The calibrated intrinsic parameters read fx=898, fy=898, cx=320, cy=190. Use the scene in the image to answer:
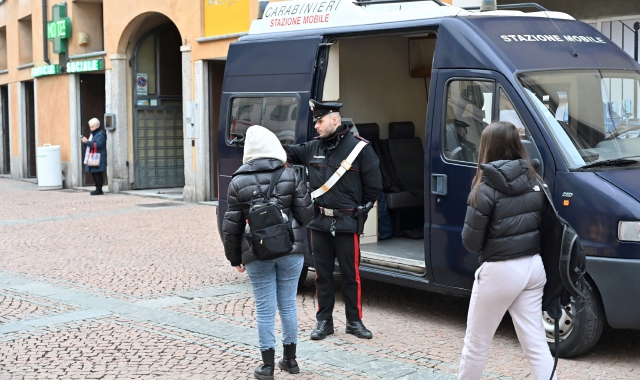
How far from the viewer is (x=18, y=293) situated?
9008 mm

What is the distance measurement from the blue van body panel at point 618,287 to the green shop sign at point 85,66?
57.2 ft

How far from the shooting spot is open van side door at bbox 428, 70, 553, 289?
676 centimetres

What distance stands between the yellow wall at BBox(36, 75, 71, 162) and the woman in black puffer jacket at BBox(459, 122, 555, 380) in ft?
65.4

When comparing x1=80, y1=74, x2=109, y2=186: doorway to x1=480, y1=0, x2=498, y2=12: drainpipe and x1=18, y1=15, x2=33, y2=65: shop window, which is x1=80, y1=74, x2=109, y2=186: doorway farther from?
x1=480, y1=0, x2=498, y2=12: drainpipe

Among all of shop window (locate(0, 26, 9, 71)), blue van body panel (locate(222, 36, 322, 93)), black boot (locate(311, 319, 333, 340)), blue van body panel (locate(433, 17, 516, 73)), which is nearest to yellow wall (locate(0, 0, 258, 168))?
shop window (locate(0, 26, 9, 71))

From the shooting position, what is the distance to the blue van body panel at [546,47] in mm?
6770

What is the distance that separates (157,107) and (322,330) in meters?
15.4

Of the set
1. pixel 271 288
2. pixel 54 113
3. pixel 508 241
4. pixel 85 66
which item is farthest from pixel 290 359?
pixel 54 113

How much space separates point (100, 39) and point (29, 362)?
1798 cm

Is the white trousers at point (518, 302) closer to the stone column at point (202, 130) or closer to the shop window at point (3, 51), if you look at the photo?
the stone column at point (202, 130)

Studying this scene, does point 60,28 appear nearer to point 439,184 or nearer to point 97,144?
point 97,144

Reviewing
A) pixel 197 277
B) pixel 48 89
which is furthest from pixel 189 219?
pixel 48 89

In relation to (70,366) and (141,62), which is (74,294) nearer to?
(70,366)

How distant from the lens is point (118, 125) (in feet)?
69.1
